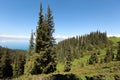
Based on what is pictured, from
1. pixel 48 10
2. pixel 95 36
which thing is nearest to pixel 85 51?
pixel 95 36

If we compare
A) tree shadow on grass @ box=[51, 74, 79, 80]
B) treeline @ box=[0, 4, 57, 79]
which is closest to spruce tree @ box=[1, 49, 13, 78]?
treeline @ box=[0, 4, 57, 79]

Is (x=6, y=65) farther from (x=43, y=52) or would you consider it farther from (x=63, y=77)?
(x=63, y=77)

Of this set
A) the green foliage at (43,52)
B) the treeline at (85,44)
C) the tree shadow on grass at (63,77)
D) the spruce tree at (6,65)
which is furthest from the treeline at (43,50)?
the treeline at (85,44)

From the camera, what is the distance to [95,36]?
182000 mm

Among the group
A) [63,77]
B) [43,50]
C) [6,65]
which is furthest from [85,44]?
[63,77]

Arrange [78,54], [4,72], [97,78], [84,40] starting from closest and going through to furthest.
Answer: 1. [97,78]
2. [4,72]
3. [78,54]
4. [84,40]

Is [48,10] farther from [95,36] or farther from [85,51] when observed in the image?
[95,36]

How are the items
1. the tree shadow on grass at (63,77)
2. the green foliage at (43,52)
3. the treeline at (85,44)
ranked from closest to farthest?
the tree shadow on grass at (63,77), the green foliage at (43,52), the treeline at (85,44)

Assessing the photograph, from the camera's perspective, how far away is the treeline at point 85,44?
509ft

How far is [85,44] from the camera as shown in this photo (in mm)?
167625

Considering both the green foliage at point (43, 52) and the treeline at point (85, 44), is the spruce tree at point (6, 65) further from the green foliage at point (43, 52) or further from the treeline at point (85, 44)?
the treeline at point (85, 44)

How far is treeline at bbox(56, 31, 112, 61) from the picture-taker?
155m

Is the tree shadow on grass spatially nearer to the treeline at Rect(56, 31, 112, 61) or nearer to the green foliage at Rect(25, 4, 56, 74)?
the green foliage at Rect(25, 4, 56, 74)

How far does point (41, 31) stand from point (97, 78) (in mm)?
17886
